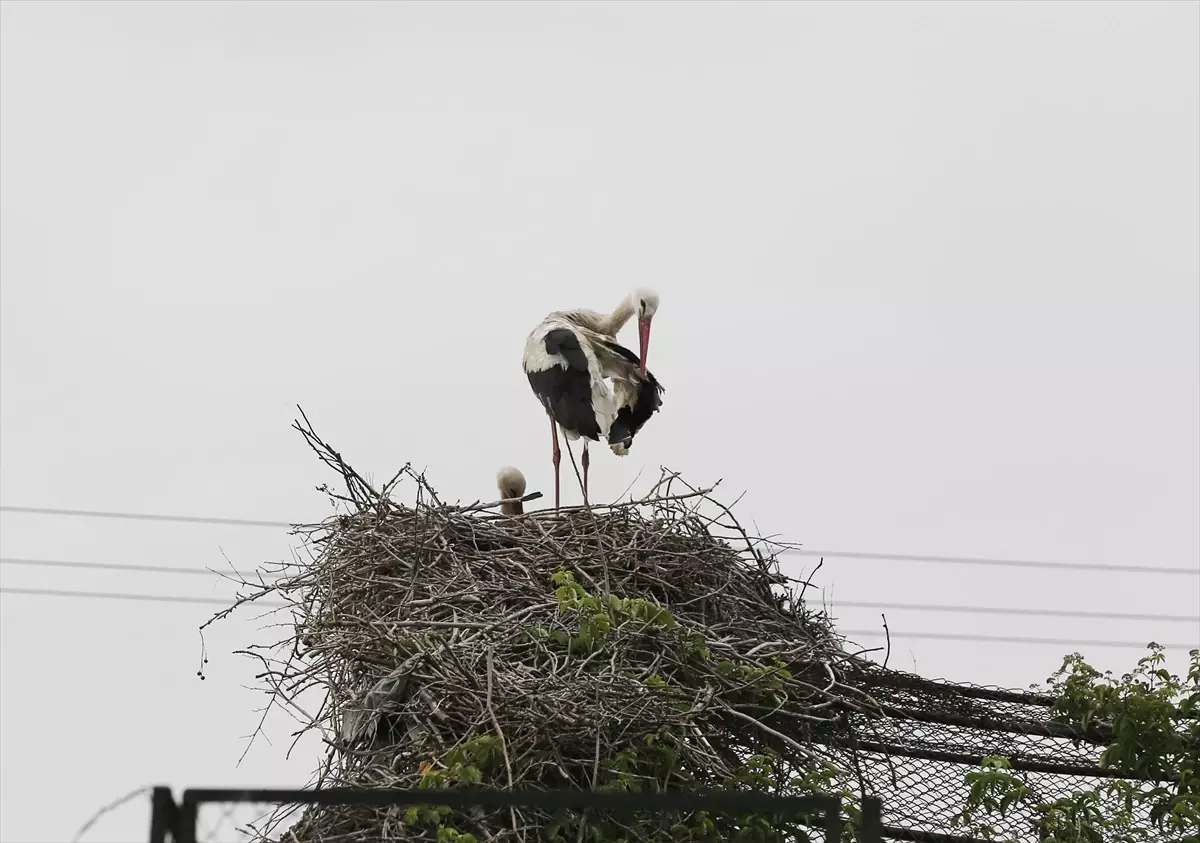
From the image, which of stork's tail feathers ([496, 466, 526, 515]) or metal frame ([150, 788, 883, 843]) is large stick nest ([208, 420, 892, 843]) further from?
metal frame ([150, 788, 883, 843])

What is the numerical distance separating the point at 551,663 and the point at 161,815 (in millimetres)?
3564

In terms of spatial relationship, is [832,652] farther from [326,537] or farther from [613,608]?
[326,537]

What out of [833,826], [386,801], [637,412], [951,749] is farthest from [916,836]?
[386,801]

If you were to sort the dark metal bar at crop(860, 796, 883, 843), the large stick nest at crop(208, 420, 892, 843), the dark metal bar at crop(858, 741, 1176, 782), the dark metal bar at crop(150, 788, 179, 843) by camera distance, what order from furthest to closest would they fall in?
the dark metal bar at crop(858, 741, 1176, 782) → the large stick nest at crop(208, 420, 892, 843) → the dark metal bar at crop(860, 796, 883, 843) → the dark metal bar at crop(150, 788, 179, 843)

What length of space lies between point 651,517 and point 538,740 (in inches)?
63.3

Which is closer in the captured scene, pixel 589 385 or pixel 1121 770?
pixel 1121 770

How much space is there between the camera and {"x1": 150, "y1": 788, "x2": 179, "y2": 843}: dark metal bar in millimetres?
2443

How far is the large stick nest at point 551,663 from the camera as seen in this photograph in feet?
18.2

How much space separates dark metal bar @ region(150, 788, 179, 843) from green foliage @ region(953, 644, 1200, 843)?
4136 millimetres

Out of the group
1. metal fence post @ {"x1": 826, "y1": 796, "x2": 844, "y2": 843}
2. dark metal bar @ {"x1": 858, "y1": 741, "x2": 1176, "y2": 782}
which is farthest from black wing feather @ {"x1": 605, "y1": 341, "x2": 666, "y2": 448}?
metal fence post @ {"x1": 826, "y1": 796, "x2": 844, "y2": 843}

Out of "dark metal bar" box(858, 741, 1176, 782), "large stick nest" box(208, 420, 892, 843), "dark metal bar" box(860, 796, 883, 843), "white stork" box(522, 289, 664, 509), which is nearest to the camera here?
"dark metal bar" box(860, 796, 883, 843)

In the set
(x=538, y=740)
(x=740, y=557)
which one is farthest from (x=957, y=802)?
(x=538, y=740)

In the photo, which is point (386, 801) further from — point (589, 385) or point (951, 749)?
point (589, 385)

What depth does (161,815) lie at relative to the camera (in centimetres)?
246
